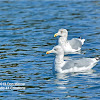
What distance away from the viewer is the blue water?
1307 cm

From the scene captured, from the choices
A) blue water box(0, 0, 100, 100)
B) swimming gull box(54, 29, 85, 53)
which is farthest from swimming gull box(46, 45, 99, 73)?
swimming gull box(54, 29, 85, 53)

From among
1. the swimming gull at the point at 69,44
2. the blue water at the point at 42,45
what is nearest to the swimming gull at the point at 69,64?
the blue water at the point at 42,45

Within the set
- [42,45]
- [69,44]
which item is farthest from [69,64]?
[42,45]

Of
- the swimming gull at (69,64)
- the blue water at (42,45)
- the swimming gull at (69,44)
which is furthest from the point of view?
the swimming gull at (69,44)

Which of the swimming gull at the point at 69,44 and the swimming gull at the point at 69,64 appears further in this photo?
the swimming gull at the point at 69,44

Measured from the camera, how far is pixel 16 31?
75.4ft

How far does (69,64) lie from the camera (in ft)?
50.6

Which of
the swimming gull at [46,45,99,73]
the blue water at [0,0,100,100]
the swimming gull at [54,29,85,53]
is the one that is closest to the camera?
the blue water at [0,0,100,100]

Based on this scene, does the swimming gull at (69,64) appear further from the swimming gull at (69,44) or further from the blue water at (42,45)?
the swimming gull at (69,44)

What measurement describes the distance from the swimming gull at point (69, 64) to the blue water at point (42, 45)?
1.05ft

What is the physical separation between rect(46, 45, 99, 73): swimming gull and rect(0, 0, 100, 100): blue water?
1.05 ft

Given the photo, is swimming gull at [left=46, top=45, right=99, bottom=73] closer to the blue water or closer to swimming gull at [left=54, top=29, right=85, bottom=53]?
the blue water

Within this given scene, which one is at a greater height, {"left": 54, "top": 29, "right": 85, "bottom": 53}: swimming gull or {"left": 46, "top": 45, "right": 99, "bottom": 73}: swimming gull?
{"left": 54, "top": 29, "right": 85, "bottom": 53}: swimming gull

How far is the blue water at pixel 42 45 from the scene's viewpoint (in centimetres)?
1307
